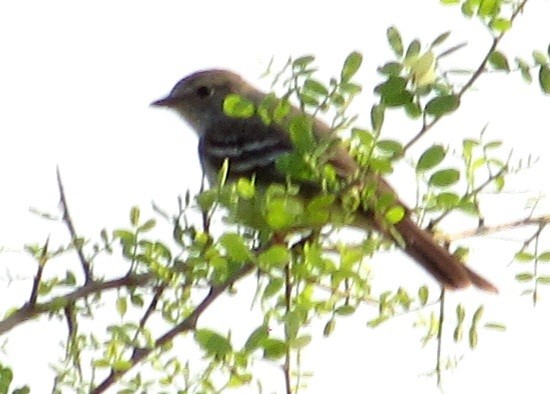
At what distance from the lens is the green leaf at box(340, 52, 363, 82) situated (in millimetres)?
2721

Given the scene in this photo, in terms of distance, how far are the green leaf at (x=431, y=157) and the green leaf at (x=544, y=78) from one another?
264 mm

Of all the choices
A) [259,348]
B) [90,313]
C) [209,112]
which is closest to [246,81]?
[209,112]

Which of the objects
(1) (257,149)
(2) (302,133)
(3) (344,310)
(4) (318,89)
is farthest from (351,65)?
(1) (257,149)

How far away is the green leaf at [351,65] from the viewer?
2721mm

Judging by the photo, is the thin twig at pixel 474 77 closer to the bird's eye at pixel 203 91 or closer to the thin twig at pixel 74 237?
the thin twig at pixel 74 237

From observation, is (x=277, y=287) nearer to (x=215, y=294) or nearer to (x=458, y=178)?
(x=215, y=294)

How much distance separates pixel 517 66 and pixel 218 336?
0.92 meters

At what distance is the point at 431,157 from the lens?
2.77 meters

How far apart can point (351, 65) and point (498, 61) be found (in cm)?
33

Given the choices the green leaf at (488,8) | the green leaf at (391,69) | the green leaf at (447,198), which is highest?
the green leaf at (488,8)

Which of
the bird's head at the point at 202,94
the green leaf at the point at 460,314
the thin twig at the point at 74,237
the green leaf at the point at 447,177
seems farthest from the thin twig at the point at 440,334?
the bird's head at the point at 202,94

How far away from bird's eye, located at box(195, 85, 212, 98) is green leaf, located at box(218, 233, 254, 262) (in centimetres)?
421

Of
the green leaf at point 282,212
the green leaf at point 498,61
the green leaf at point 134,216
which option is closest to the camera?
the green leaf at point 282,212

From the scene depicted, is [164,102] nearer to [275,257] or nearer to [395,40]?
[395,40]
